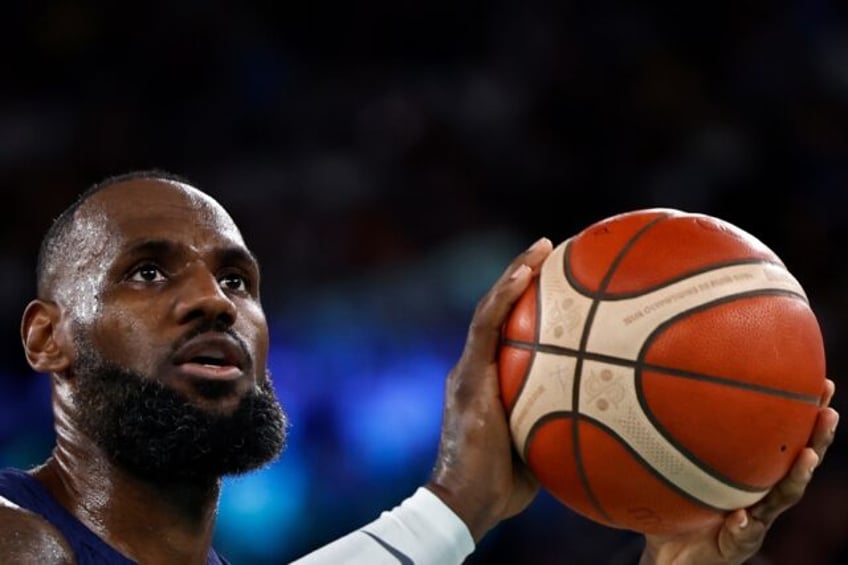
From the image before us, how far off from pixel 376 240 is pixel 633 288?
4899mm

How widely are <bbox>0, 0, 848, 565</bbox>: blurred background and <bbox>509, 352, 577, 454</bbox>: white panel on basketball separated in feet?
12.5

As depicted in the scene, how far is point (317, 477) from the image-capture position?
701 cm

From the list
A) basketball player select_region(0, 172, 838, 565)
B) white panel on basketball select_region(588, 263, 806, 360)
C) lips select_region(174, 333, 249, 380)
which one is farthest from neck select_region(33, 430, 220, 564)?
white panel on basketball select_region(588, 263, 806, 360)

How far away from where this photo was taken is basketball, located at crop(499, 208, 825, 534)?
2.97 metres

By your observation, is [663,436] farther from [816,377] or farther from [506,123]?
[506,123]

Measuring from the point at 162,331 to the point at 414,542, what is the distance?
814 millimetres

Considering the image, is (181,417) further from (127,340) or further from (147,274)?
(147,274)

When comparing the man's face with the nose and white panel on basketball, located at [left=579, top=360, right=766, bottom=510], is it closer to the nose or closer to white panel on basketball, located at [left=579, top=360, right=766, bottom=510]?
the nose

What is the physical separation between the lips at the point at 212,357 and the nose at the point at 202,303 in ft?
0.17

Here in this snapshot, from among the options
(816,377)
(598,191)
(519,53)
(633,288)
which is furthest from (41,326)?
(519,53)

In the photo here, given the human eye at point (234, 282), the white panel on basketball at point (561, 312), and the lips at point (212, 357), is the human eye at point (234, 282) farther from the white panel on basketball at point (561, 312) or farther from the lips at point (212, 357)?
the white panel on basketball at point (561, 312)

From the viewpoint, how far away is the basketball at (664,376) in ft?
9.75

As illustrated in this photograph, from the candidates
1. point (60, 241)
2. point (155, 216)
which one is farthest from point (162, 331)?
point (60, 241)

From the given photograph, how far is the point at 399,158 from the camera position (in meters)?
8.28
